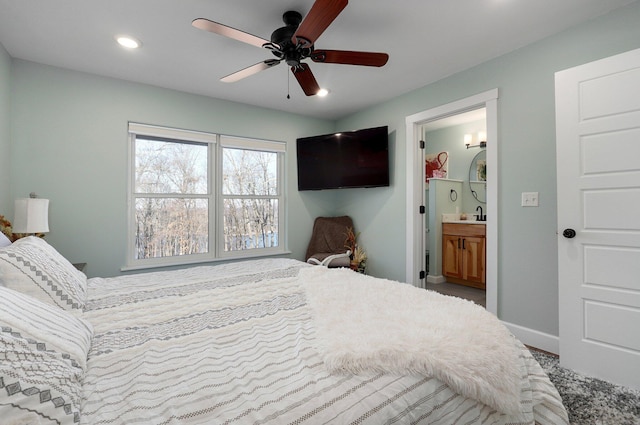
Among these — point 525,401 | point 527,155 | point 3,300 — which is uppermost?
point 527,155

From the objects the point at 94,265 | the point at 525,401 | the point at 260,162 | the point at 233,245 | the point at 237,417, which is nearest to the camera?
the point at 237,417

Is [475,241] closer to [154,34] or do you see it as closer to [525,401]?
[525,401]

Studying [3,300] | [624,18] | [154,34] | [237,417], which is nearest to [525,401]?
[237,417]

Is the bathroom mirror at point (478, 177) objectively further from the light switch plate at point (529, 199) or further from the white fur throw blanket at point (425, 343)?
the white fur throw blanket at point (425, 343)

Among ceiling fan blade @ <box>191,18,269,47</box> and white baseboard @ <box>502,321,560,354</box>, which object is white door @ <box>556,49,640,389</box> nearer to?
white baseboard @ <box>502,321,560,354</box>

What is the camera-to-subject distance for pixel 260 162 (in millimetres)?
4047

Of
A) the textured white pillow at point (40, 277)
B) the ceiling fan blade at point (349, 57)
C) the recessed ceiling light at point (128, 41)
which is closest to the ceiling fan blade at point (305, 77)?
the ceiling fan blade at point (349, 57)

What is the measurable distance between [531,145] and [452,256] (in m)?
2.29

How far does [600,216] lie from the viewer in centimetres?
196

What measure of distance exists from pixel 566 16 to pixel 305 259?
3535 millimetres

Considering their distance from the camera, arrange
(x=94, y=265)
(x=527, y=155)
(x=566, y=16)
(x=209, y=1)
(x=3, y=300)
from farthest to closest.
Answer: (x=94, y=265) < (x=527, y=155) < (x=566, y=16) < (x=209, y=1) < (x=3, y=300)

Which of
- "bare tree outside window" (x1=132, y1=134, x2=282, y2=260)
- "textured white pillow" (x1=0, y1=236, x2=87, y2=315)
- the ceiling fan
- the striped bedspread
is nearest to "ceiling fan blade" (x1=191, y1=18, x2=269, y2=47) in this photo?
the ceiling fan

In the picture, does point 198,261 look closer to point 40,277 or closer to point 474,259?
point 40,277

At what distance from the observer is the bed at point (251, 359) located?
70cm
